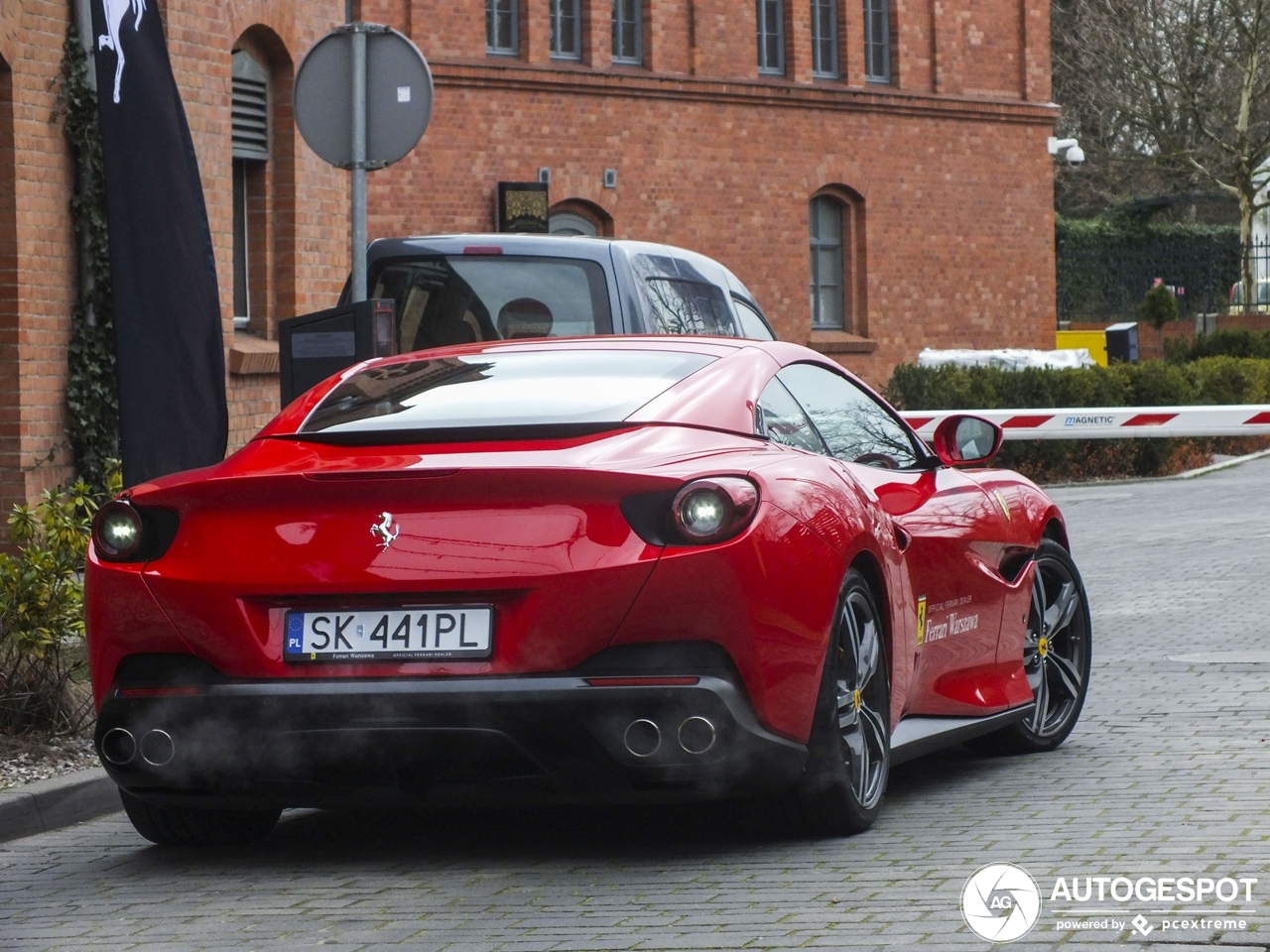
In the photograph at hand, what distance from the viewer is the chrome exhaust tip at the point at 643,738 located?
5465 millimetres

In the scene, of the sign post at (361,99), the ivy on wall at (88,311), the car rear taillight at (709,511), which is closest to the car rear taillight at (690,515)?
the car rear taillight at (709,511)

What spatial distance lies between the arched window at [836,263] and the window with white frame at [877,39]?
1986mm

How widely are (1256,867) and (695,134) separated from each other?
28145 mm

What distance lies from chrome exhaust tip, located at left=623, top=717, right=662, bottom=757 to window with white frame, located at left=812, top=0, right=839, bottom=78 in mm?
30238

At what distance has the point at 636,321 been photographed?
454 inches

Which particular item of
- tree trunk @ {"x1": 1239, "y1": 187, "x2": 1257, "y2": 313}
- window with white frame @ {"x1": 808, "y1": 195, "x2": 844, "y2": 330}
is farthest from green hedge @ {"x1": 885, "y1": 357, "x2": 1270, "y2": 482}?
tree trunk @ {"x1": 1239, "y1": 187, "x2": 1257, "y2": 313}

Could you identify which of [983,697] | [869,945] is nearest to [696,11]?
[983,697]

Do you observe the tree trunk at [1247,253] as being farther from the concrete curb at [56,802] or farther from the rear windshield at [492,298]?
the concrete curb at [56,802]

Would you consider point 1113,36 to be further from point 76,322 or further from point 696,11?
point 76,322

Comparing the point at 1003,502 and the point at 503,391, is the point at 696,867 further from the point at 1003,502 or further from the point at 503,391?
the point at 1003,502

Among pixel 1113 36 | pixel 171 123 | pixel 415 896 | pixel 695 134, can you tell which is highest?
pixel 1113 36

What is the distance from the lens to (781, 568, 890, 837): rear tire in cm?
589

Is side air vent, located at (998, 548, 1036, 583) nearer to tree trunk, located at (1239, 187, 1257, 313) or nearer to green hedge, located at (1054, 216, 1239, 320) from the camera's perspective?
tree trunk, located at (1239, 187, 1257, 313)

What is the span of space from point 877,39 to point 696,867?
31108mm
